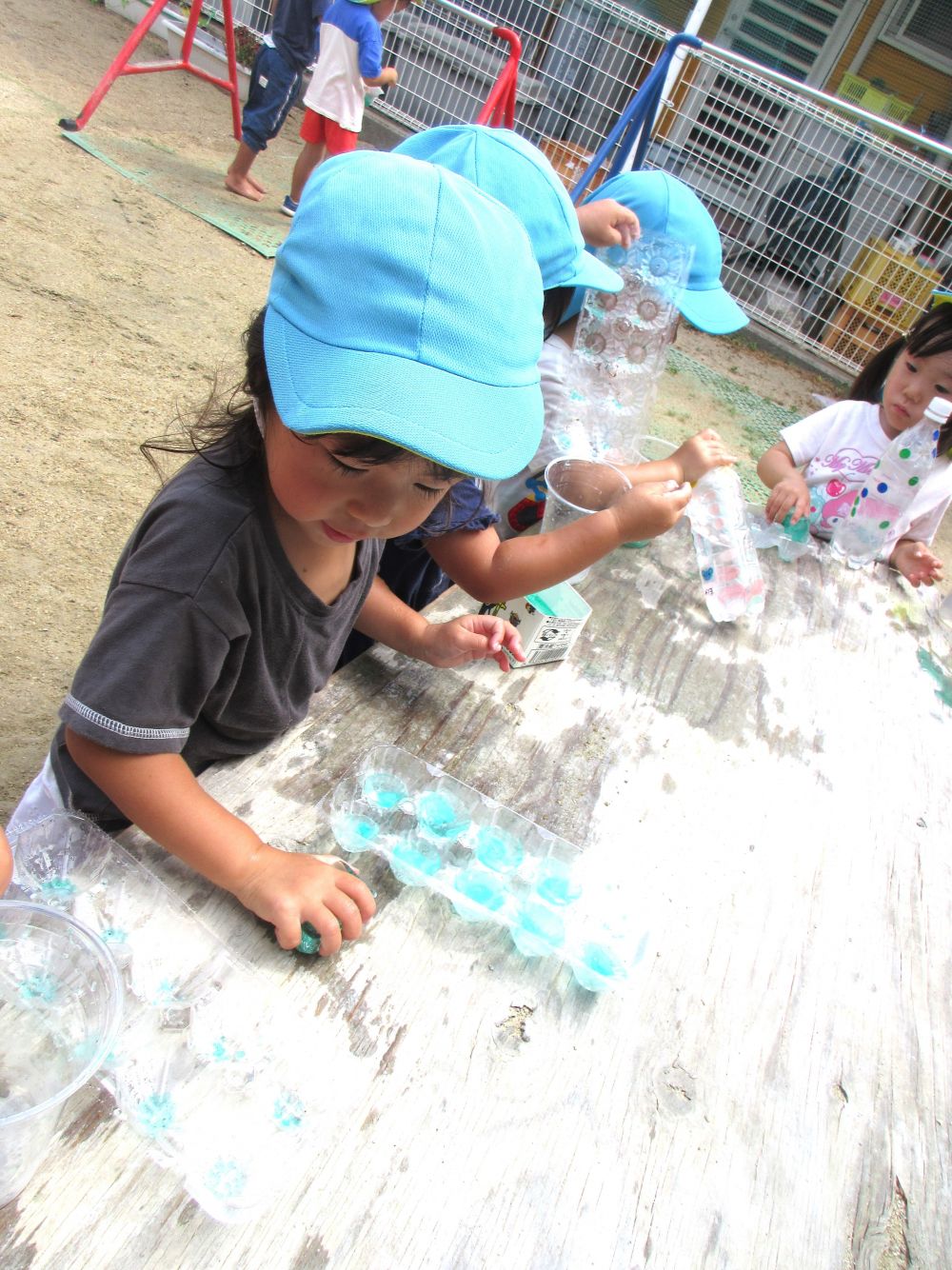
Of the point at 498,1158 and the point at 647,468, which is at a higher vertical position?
the point at 647,468

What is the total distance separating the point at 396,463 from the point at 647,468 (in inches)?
47.3

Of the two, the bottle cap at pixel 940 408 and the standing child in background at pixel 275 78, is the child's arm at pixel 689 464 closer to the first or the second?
the bottle cap at pixel 940 408

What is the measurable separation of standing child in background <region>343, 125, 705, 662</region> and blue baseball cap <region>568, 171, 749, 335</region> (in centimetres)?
50

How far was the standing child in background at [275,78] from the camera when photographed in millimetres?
5129

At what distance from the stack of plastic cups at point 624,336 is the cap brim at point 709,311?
0.05 meters

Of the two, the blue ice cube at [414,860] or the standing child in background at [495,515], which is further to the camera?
the standing child in background at [495,515]

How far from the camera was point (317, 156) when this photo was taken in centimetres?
542

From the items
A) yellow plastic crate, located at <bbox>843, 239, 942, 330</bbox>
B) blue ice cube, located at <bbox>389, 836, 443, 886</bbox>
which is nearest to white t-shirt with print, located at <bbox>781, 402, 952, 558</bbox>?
blue ice cube, located at <bbox>389, 836, 443, 886</bbox>

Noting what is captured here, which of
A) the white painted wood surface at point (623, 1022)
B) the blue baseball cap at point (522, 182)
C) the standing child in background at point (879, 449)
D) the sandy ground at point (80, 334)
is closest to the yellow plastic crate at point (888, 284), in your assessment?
the sandy ground at point (80, 334)

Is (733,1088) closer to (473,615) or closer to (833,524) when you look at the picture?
(473,615)

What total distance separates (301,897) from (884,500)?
6.84 feet

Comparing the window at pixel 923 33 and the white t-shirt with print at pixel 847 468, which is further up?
the window at pixel 923 33

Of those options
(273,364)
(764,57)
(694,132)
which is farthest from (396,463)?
(764,57)

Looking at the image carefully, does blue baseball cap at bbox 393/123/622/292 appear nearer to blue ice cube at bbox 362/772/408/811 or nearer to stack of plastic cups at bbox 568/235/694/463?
stack of plastic cups at bbox 568/235/694/463
